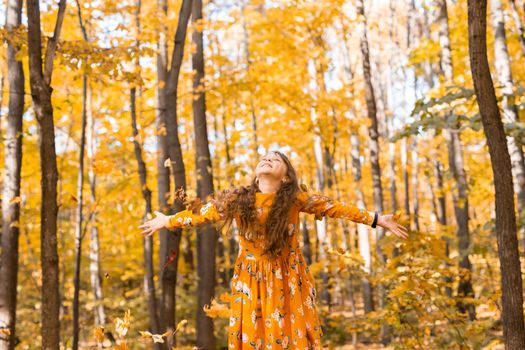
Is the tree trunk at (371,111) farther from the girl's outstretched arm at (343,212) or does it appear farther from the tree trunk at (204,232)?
the girl's outstretched arm at (343,212)

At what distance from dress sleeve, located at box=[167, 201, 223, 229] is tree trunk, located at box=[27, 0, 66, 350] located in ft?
3.05

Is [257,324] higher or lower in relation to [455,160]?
lower

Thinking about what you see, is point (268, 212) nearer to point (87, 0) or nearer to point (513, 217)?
point (513, 217)

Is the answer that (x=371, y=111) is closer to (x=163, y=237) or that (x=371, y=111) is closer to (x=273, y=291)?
(x=163, y=237)

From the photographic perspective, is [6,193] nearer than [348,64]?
Yes

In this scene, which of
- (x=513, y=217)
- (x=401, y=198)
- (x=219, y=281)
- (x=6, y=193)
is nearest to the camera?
(x=513, y=217)

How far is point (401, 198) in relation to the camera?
33156 millimetres

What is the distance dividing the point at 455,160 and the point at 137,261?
35.7ft

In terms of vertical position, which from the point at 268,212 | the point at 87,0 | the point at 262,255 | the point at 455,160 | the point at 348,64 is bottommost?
the point at 262,255

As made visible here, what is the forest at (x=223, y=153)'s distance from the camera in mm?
4133

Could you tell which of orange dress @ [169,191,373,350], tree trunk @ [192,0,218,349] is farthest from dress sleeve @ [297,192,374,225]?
tree trunk @ [192,0,218,349]

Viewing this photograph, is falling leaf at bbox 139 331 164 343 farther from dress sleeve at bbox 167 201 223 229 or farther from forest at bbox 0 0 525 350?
dress sleeve at bbox 167 201 223 229

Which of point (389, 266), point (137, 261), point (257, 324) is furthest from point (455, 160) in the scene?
point (137, 261)

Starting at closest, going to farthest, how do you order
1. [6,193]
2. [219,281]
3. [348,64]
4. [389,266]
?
[389,266], [6,193], [348,64], [219,281]
